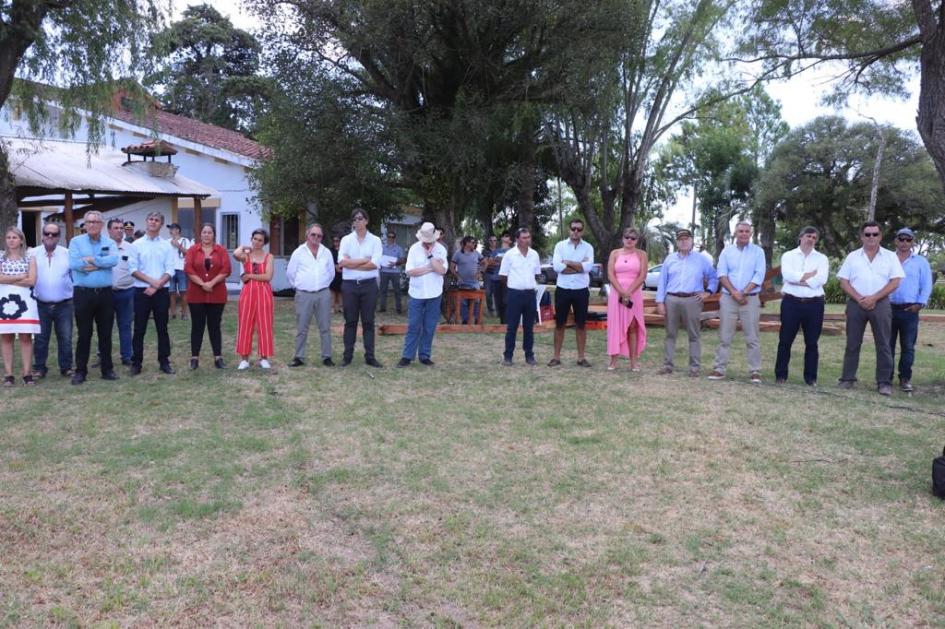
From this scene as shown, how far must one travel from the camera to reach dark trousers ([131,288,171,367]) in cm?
854

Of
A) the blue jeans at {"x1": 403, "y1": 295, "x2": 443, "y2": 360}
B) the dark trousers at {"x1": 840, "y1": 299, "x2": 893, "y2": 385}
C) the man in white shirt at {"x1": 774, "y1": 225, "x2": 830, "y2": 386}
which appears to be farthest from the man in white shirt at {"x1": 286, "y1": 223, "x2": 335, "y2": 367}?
the dark trousers at {"x1": 840, "y1": 299, "x2": 893, "y2": 385}

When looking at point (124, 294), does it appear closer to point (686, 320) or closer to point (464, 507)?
point (464, 507)

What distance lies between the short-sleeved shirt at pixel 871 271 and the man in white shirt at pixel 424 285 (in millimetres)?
4421

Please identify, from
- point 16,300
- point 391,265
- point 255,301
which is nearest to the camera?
point 16,300

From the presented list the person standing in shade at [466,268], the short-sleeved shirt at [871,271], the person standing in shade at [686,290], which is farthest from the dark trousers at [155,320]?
the short-sleeved shirt at [871,271]

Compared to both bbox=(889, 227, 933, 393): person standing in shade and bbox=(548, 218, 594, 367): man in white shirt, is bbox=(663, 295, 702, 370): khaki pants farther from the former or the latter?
bbox=(889, 227, 933, 393): person standing in shade

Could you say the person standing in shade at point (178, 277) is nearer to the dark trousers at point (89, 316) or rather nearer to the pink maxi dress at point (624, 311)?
the dark trousers at point (89, 316)

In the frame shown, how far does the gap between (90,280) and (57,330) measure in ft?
3.02

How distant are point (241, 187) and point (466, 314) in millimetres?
10085

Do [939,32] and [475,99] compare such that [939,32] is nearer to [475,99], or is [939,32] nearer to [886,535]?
[886,535]

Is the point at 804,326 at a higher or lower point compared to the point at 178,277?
lower

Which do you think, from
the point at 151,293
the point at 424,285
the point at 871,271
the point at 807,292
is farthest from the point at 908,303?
the point at 151,293

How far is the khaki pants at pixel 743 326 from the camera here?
870 centimetres

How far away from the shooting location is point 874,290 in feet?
27.4
